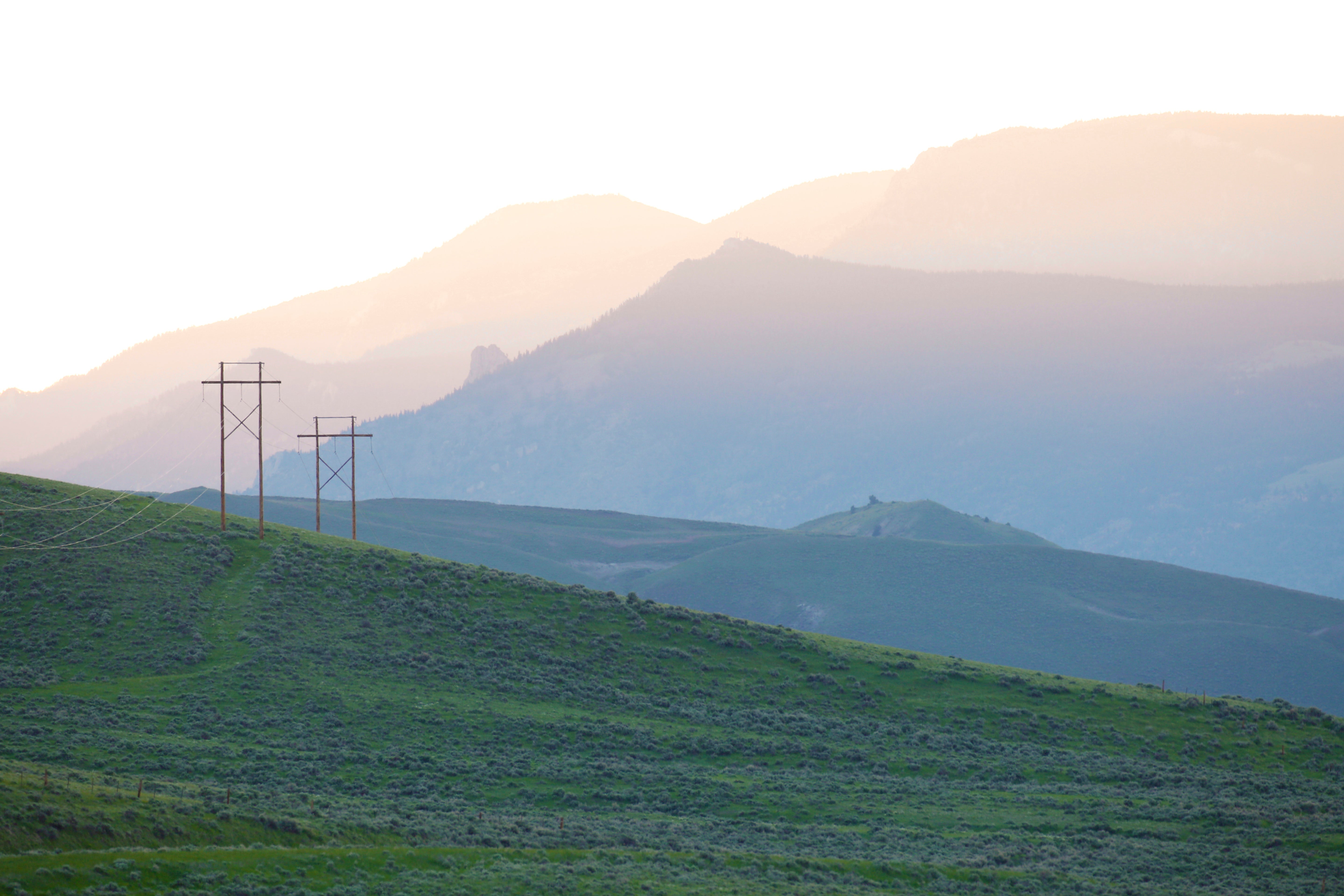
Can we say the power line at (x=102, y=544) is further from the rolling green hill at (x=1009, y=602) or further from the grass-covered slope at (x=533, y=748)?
the rolling green hill at (x=1009, y=602)

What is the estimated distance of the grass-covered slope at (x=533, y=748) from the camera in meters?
34.1

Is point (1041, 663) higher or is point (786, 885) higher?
point (786, 885)

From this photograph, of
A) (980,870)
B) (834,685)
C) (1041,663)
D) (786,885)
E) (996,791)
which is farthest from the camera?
(1041,663)

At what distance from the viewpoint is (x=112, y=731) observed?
1916 inches

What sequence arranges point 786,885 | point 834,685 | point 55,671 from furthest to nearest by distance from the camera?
point 834,685, point 55,671, point 786,885

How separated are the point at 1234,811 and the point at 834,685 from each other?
81.3ft

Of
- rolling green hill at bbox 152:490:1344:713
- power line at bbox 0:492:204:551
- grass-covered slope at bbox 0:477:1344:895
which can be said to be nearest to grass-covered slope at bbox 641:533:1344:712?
rolling green hill at bbox 152:490:1344:713

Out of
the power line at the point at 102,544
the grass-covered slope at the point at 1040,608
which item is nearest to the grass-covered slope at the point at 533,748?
the power line at the point at 102,544

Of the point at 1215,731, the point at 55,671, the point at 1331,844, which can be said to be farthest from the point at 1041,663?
the point at 55,671

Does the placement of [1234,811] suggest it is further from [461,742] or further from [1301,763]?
[461,742]

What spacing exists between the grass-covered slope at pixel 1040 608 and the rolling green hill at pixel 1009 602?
0.87ft

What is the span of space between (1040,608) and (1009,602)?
4171mm

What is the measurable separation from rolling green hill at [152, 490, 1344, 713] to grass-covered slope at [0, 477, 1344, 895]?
210 ft

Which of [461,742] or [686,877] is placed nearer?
[686,877]
